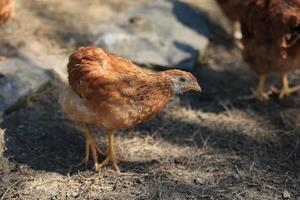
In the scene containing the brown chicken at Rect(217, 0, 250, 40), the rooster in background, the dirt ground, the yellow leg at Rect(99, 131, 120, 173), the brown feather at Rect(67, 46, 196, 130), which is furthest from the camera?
the brown chicken at Rect(217, 0, 250, 40)

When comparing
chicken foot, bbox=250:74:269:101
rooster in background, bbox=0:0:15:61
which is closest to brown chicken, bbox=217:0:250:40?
chicken foot, bbox=250:74:269:101

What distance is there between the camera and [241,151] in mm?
4289

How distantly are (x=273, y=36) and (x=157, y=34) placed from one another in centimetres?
147

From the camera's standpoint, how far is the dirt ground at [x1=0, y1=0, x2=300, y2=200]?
3.74 m

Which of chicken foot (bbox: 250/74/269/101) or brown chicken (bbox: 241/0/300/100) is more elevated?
brown chicken (bbox: 241/0/300/100)

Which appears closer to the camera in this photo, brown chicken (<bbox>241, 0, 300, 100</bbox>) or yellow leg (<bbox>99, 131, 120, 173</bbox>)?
yellow leg (<bbox>99, 131, 120, 173</bbox>)

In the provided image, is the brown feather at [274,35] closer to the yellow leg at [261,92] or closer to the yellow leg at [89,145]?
the yellow leg at [261,92]

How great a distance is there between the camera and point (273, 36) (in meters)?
4.60

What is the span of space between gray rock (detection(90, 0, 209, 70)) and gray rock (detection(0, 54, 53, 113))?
750mm

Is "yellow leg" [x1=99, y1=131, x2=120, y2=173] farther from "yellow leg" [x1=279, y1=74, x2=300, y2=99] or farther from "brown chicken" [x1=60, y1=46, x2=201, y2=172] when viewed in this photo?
"yellow leg" [x1=279, y1=74, x2=300, y2=99]

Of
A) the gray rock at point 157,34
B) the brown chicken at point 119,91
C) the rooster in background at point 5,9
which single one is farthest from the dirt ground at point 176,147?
the brown chicken at point 119,91

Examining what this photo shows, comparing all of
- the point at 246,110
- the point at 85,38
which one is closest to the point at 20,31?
the point at 85,38

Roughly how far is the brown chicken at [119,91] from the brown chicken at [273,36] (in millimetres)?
1321

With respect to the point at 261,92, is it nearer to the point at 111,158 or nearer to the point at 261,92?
the point at 261,92
